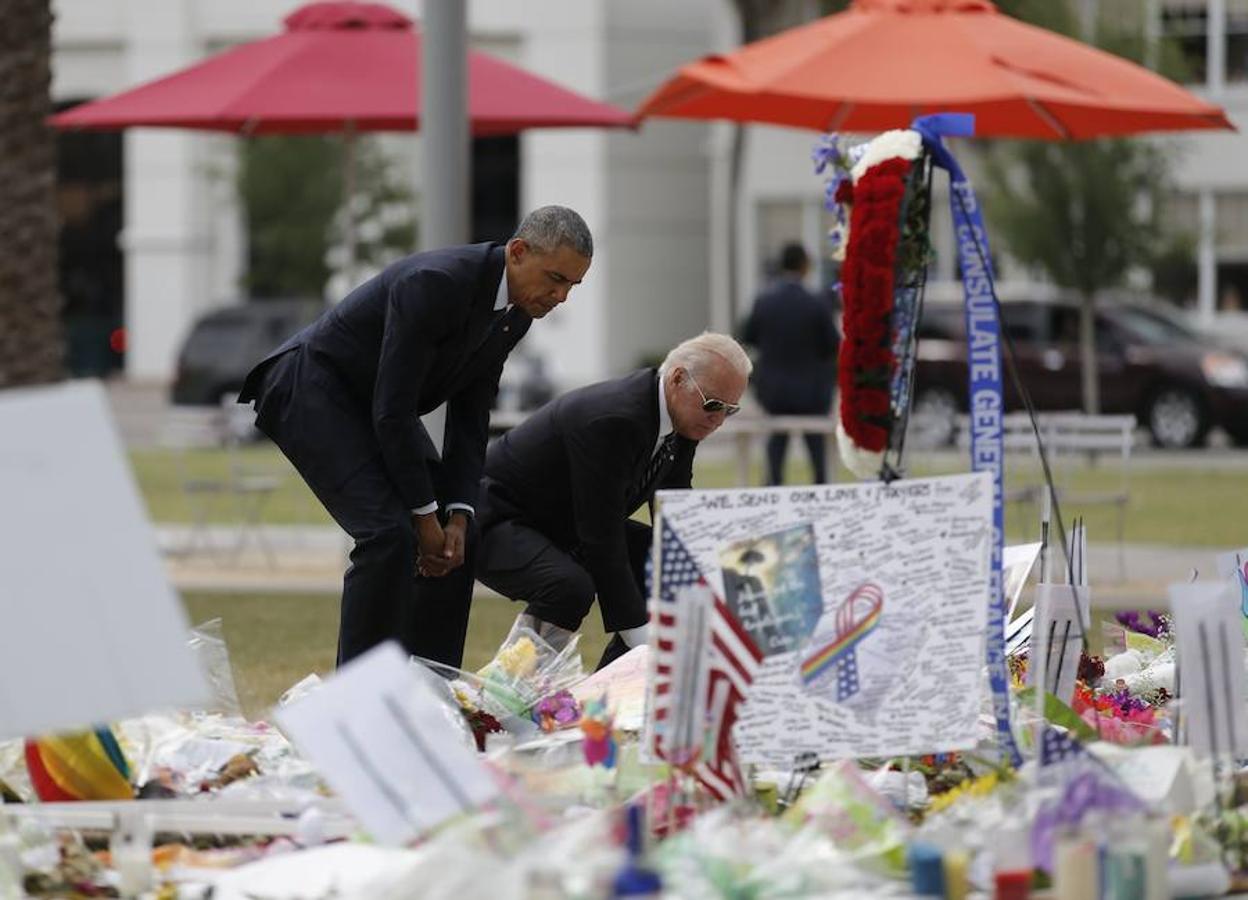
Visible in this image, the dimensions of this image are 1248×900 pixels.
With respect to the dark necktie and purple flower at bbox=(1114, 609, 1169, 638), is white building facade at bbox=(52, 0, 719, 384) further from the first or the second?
the dark necktie

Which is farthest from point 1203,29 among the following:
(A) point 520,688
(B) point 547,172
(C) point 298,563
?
(A) point 520,688

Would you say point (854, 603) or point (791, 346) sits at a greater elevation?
point (854, 603)

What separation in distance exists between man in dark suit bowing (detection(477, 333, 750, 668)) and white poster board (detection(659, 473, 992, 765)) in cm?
127

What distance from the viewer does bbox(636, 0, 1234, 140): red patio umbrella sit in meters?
10.9

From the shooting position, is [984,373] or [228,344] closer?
[984,373]

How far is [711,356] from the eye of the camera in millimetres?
6789

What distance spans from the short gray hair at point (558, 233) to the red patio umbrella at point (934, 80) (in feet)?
14.0

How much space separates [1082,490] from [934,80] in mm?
8150

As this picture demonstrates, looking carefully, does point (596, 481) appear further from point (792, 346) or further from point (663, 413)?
point (792, 346)

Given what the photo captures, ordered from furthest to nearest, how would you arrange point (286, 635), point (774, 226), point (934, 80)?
point (774, 226) < point (934, 80) < point (286, 635)

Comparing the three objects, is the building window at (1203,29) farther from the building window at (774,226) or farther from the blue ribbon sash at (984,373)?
the blue ribbon sash at (984,373)

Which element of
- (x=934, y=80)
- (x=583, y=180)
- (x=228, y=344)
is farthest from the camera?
(x=583, y=180)

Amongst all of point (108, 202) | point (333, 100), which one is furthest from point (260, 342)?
point (333, 100)

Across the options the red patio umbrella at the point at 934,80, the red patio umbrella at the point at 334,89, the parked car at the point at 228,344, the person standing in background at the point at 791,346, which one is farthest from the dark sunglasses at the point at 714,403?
the parked car at the point at 228,344
